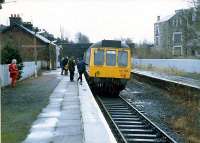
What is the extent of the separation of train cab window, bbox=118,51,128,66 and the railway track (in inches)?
200

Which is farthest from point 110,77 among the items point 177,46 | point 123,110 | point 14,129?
point 177,46

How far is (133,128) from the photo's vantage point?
16.3 m

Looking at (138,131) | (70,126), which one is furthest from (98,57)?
(70,126)

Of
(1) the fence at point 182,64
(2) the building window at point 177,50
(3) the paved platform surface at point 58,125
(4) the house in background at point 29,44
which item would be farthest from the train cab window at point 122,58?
(2) the building window at point 177,50

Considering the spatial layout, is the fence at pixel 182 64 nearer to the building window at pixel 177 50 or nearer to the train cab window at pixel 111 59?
the train cab window at pixel 111 59

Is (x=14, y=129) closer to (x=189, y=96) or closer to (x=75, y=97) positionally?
(x=75, y=97)

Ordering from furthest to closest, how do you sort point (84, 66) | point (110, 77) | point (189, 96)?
point (84, 66) → point (110, 77) → point (189, 96)

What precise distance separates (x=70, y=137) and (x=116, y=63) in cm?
1714

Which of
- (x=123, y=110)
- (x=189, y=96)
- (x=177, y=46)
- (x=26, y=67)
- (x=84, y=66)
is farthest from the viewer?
(x=177, y=46)

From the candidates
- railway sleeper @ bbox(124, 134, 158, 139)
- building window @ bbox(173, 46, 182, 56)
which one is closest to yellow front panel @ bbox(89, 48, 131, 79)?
railway sleeper @ bbox(124, 134, 158, 139)

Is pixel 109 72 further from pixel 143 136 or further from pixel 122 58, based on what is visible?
pixel 143 136

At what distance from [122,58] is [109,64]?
2.47 ft

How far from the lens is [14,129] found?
1210 centimetres

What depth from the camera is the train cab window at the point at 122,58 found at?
91.7 feet
